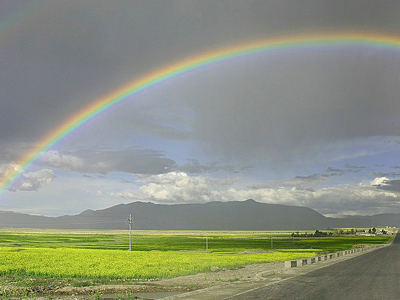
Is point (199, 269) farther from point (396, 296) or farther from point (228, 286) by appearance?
point (396, 296)

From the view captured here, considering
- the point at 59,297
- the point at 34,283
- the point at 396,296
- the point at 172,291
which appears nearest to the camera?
the point at 396,296

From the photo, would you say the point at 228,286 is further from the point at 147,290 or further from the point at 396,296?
the point at 396,296

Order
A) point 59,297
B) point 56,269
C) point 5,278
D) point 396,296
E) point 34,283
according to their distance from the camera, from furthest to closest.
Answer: point 56,269 < point 5,278 < point 34,283 < point 59,297 < point 396,296

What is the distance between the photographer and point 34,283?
31.1m

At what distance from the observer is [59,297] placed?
78.4 feet

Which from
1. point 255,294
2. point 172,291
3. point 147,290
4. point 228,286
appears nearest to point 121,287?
point 147,290

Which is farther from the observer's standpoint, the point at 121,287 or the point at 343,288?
the point at 121,287

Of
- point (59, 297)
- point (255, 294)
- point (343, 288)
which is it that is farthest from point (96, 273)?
point (343, 288)

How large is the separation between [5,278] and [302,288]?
2468cm

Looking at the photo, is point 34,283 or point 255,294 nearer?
point 255,294

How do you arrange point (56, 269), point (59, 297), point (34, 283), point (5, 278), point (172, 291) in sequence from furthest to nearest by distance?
point (56, 269) < point (5, 278) < point (34, 283) < point (172, 291) < point (59, 297)

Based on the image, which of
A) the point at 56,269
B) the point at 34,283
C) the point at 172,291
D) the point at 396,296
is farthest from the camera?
the point at 56,269

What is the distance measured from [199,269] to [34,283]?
52.4 feet

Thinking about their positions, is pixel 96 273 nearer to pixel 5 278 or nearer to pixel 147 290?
pixel 5 278
